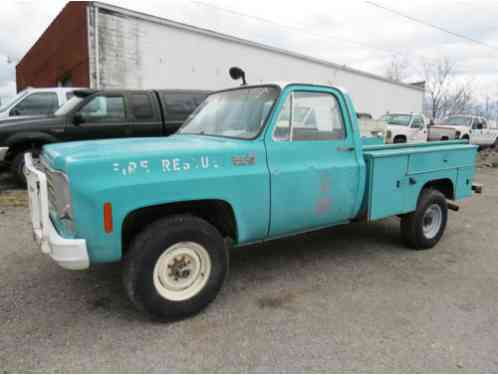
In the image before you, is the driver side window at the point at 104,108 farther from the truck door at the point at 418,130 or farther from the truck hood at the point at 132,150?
the truck door at the point at 418,130

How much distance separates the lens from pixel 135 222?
10.3 feet

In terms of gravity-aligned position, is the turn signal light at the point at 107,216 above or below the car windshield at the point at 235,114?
below

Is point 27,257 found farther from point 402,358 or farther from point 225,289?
point 402,358

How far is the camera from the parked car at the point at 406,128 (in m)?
15.1

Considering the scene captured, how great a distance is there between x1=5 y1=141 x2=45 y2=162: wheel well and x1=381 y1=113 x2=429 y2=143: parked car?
12.0m

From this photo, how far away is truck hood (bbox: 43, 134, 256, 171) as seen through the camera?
8.84 ft

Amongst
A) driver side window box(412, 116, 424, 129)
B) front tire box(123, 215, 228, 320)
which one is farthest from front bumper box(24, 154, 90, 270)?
driver side window box(412, 116, 424, 129)

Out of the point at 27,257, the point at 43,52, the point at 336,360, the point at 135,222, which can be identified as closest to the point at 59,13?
the point at 43,52

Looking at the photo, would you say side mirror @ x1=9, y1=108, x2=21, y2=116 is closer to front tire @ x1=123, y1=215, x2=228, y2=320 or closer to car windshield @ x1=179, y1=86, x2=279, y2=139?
car windshield @ x1=179, y1=86, x2=279, y2=139

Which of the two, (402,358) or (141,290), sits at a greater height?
(141,290)

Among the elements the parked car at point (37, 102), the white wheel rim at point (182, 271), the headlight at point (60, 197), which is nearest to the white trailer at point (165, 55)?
the parked car at point (37, 102)

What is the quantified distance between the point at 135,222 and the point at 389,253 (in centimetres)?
321

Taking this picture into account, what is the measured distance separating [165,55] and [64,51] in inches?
194

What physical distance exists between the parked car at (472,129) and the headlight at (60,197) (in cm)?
1874
